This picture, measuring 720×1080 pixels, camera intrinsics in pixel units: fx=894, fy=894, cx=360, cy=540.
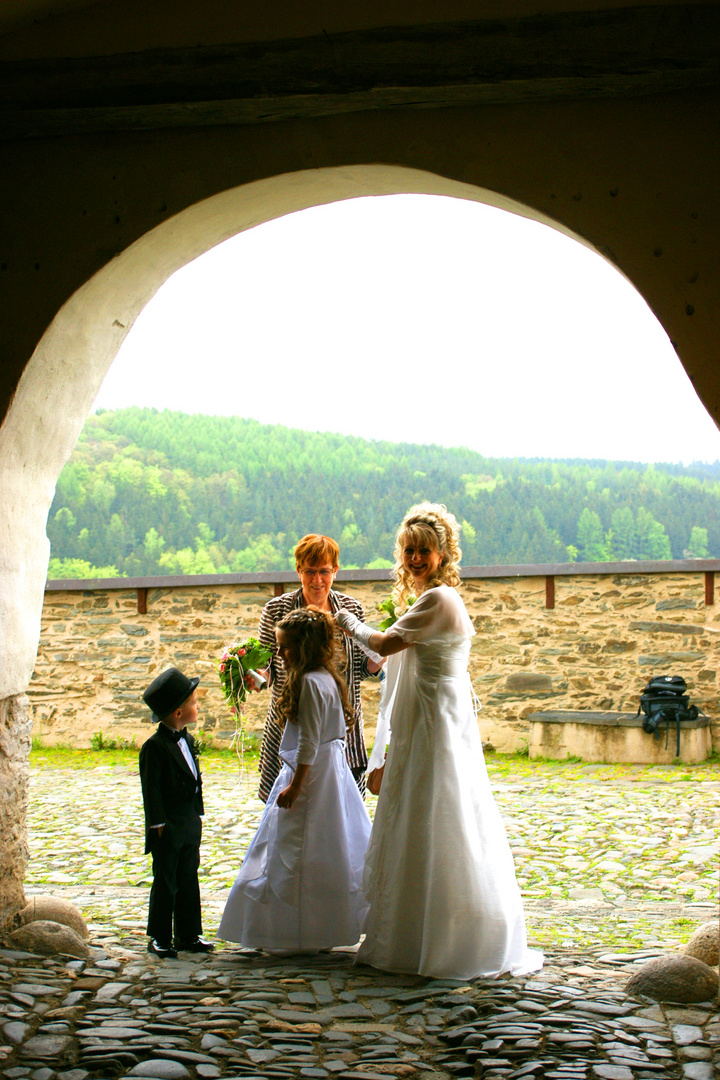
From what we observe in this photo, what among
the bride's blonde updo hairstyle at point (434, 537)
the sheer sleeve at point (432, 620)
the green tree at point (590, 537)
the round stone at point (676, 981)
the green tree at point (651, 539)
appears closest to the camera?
the round stone at point (676, 981)

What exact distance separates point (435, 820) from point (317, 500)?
16649 millimetres

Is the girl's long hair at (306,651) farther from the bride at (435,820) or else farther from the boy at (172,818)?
the boy at (172,818)

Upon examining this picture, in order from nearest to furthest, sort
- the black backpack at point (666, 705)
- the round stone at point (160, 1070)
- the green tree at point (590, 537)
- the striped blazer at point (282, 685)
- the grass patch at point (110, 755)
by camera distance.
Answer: the round stone at point (160, 1070) → the striped blazer at point (282, 685) → the black backpack at point (666, 705) → the grass patch at point (110, 755) → the green tree at point (590, 537)

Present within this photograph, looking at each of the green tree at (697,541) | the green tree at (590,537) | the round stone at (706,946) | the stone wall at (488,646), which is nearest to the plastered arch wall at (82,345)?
the round stone at (706,946)

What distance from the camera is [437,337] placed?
102 ft

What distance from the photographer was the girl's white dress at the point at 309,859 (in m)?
3.28

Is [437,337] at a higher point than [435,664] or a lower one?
higher

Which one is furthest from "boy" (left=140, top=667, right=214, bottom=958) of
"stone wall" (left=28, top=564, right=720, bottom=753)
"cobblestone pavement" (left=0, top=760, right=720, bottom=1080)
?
"stone wall" (left=28, top=564, right=720, bottom=753)

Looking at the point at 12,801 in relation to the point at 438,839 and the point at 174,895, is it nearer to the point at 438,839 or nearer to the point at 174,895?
the point at 174,895

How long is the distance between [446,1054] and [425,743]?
102 cm

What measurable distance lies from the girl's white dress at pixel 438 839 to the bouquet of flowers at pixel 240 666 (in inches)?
32.9

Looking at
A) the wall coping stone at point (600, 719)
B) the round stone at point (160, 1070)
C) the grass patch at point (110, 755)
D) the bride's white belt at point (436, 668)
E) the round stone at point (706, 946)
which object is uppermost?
the bride's white belt at point (436, 668)

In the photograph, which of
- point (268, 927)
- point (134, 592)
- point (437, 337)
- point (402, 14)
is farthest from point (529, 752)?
point (437, 337)

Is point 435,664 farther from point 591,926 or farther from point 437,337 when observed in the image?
point 437,337
